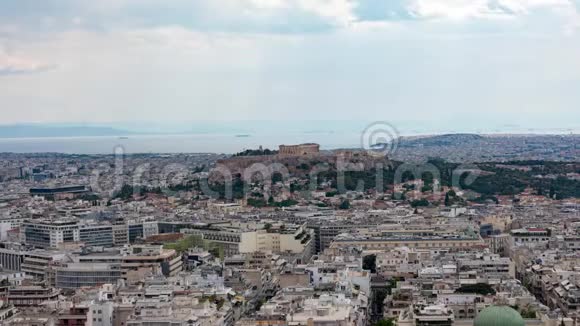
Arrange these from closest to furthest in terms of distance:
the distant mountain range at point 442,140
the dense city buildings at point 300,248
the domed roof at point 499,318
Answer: the domed roof at point 499,318, the dense city buildings at point 300,248, the distant mountain range at point 442,140

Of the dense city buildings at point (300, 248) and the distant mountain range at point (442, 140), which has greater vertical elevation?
the distant mountain range at point (442, 140)

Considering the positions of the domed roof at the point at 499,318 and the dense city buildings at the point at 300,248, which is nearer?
the domed roof at the point at 499,318

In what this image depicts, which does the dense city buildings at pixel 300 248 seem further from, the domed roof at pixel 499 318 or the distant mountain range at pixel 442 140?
the distant mountain range at pixel 442 140

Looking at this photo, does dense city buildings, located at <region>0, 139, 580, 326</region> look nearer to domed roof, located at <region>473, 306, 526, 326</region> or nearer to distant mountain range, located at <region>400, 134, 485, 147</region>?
domed roof, located at <region>473, 306, 526, 326</region>

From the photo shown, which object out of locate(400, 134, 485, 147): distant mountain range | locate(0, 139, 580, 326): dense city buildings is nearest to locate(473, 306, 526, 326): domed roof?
locate(0, 139, 580, 326): dense city buildings

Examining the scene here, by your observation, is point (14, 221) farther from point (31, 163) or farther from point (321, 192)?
point (31, 163)

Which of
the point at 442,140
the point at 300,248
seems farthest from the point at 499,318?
the point at 442,140

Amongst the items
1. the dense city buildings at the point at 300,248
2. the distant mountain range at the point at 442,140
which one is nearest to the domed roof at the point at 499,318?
the dense city buildings at the point at 300,248

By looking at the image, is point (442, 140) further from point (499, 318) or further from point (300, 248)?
point (499, 318)
